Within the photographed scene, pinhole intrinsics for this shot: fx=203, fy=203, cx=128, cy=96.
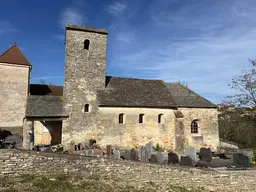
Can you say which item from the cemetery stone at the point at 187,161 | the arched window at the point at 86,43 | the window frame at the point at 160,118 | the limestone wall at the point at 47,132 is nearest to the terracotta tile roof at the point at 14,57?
the arched window at the point at 86,43

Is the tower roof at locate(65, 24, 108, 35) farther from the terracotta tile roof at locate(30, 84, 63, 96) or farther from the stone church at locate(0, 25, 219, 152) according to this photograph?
the terracotta tile roof at locate(30, 84, 63, 96)

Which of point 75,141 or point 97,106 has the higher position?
point 97,106

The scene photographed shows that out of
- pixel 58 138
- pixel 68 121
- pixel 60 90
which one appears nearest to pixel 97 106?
pixel 68 121

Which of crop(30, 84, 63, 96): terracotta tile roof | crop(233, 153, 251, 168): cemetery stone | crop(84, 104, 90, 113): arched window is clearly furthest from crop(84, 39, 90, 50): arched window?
crop(233, 153, 251, 168): cemetery stone

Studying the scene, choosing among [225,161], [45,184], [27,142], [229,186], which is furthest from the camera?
[27,142]

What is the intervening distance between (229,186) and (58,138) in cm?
1545

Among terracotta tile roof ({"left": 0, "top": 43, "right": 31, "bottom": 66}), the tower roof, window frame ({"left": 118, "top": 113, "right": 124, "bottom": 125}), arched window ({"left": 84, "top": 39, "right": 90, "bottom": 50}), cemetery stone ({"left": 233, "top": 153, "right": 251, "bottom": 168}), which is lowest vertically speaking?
cemetery stone ({"left": 233, "top": 153, "right": 251, "bottom": 168})

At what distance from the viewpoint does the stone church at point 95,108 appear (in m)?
18.6

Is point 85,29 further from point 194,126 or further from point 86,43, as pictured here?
point 194,126

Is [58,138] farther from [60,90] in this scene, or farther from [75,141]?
[60,90]

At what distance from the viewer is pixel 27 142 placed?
1581 cm

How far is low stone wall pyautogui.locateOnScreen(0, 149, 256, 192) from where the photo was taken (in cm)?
839

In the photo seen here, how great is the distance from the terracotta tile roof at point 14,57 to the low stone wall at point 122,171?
15.5 m

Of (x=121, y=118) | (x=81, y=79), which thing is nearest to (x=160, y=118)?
(x=121, y=118)
